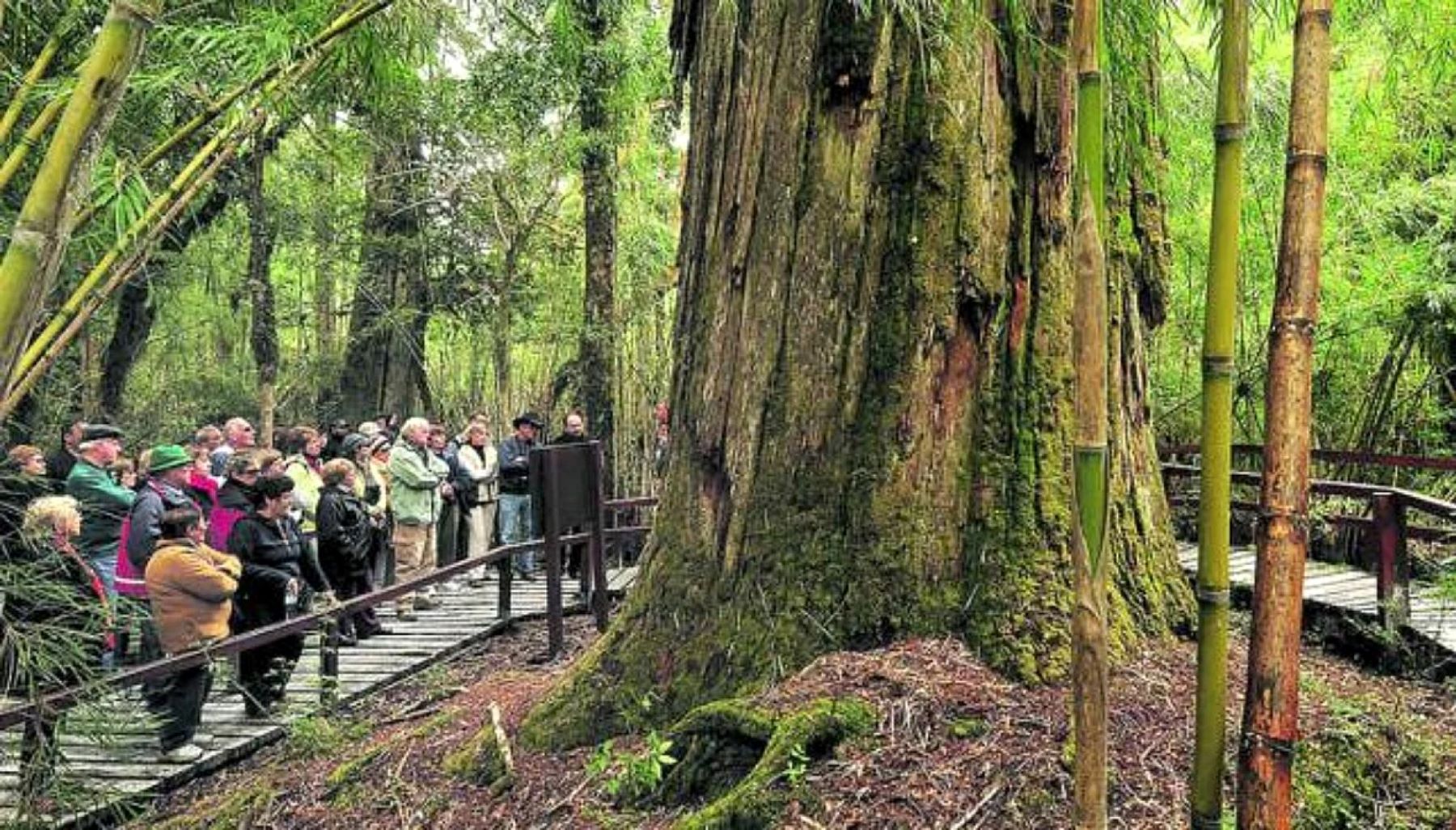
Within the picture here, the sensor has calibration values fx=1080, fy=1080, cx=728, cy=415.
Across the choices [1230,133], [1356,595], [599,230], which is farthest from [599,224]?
[1230,133]

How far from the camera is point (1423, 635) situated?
4586 mm

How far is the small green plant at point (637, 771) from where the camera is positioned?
9.34 ft

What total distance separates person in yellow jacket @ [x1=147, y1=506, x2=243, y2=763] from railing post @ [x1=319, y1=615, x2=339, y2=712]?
0.55m

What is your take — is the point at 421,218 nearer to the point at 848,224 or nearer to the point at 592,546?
the point at 592,546

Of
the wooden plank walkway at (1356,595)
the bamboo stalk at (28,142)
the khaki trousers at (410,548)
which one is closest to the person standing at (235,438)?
the khaki trousers at (410,548)

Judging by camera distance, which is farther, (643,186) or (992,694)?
(643,186)

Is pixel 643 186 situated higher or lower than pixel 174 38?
higher

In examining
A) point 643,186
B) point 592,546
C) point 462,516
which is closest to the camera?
point 592,546

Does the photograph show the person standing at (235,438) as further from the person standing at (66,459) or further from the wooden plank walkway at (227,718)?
the wooden plank walkway at (227,718)

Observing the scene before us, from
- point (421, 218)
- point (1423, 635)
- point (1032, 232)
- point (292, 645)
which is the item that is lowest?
point (292, 645)

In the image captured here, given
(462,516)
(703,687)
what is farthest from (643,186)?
(703,687)

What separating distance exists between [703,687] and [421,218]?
10910 mm

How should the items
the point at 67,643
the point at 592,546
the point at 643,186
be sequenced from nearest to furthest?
the point at 67,643
the point at 592,546
the point at 643,186

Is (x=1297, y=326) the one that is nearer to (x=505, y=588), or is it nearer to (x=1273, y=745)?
(x=1273, y=745)
